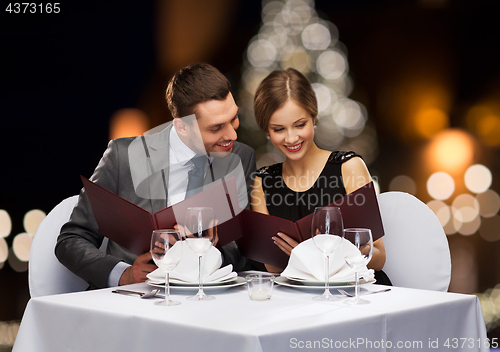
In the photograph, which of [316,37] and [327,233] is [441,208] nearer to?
[316,37]

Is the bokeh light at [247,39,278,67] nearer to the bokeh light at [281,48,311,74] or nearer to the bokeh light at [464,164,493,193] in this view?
the bokeh light at [281,48,311,74]

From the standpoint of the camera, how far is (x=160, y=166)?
1841mm

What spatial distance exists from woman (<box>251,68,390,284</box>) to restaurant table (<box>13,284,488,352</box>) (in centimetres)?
88

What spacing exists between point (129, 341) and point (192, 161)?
3.54 feet

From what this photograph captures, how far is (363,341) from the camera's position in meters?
0.84

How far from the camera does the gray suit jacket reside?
4.93ft

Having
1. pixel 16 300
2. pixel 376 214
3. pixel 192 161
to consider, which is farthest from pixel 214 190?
pixel 16 300

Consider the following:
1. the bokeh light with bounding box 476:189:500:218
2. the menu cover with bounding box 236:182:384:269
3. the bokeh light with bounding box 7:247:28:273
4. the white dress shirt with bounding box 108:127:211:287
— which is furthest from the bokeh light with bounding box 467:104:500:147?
the bokeh light with bounding box 7:247:28:273

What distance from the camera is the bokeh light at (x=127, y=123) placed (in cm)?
389

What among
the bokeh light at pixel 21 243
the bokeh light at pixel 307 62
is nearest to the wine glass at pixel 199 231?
the bokeh light at pixel 307 62

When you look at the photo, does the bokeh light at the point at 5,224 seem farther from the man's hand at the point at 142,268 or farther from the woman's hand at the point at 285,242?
the woman's hand at the point at 285,242

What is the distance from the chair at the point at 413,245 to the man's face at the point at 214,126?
0.67 metres

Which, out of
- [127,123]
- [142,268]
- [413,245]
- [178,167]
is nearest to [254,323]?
[142,268]

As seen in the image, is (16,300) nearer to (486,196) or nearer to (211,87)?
(211,87)
